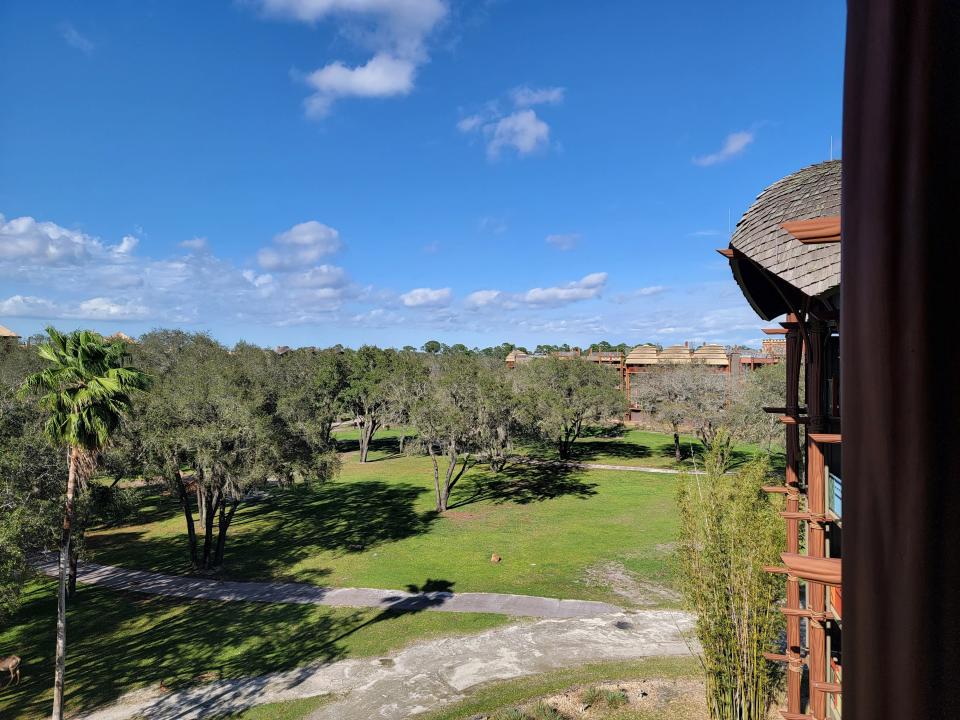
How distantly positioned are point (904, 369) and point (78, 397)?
664 inches

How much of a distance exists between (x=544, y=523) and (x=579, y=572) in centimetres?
656

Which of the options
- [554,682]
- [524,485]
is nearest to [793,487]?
[554,682]

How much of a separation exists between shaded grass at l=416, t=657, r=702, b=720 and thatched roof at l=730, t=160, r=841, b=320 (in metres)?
10.0

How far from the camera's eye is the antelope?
14031 mm

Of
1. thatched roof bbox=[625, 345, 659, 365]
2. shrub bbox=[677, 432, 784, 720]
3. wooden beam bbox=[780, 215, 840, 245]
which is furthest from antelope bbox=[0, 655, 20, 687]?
thatched roof bbox=[625, 345, 659, 365]

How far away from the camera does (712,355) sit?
53.5 m

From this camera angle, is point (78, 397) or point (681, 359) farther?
point (681, 359)

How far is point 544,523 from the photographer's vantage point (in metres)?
27.4

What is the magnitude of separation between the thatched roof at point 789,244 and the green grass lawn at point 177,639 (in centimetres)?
1322

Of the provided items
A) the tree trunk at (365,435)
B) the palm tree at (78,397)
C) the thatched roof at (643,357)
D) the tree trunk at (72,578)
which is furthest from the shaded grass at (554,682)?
the thatched roof at (643,357)

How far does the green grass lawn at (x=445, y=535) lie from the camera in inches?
830

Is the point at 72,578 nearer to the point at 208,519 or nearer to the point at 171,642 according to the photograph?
the point at 208,519

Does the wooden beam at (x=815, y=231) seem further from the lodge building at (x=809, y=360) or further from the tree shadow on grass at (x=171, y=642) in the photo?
the tree shadow on grass at (x=171, y=642)

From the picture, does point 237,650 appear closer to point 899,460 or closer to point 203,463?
point 203,463
